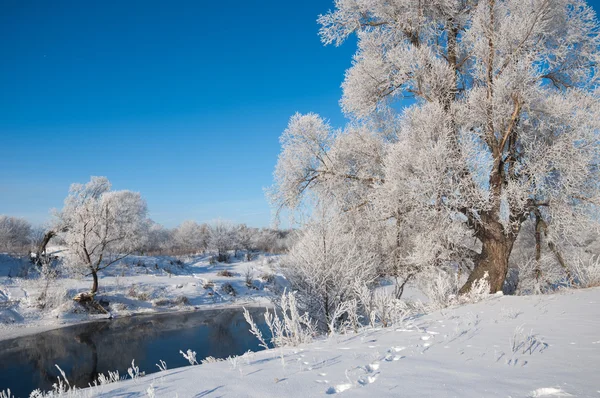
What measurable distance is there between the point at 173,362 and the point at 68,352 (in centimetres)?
395

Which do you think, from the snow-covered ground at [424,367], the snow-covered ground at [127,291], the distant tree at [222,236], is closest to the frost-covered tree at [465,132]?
the snow-covered ground at [424,367]

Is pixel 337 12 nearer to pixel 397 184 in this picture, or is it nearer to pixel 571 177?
pixel 397 184

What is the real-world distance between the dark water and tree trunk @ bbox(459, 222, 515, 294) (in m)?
6.29

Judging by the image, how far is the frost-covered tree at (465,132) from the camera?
7992mm

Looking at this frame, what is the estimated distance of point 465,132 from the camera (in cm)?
840

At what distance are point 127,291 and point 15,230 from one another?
35.0 metres

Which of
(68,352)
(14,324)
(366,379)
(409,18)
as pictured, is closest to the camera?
(366,379)

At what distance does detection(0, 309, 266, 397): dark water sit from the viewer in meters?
8.82

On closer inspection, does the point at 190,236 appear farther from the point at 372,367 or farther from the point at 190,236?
the point at 372,367

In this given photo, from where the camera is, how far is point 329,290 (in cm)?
832

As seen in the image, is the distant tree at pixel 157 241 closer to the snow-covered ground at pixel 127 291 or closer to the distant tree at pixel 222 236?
the distant tree at pixel 222 236

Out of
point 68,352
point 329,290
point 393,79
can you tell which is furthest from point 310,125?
point 68,352

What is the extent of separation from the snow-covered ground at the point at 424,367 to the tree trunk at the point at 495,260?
145 inches

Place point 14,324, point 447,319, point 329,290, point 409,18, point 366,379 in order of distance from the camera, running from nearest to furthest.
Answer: point 366,379
point 447,319
point 329,290
point 409,18
point 14,324
